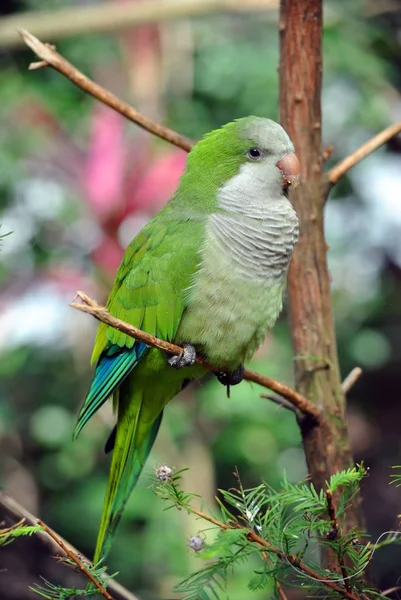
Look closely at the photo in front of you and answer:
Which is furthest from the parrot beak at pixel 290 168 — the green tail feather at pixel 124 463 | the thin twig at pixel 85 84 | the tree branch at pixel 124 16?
the tree branch at pixel 124 16

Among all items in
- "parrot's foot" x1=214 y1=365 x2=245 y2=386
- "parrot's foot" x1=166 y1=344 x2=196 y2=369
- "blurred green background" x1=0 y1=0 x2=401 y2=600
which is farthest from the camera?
"blurred green background" x1=0 y1=0 x2=401 y2=600

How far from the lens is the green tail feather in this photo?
5.41 ft

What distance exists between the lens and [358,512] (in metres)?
1.59

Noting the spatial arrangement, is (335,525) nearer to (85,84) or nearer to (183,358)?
(183,358)

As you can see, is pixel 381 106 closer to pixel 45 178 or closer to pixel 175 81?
pixel 175 81

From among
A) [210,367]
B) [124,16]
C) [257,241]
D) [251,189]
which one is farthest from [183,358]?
[124,16]

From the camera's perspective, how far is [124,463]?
174 cm

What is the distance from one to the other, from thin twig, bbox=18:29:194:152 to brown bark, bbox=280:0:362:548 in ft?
0.98

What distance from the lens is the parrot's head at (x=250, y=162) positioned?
65.7 inches

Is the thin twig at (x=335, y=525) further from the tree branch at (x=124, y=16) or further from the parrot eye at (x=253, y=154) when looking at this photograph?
the tree branch at (x=124, y=16)

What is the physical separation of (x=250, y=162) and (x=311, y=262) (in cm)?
27

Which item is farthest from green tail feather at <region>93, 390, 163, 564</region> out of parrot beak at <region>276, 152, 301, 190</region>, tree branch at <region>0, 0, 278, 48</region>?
tree branch at <region>0, 0, 278, 48</region>

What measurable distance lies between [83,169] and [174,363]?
4.98 feet

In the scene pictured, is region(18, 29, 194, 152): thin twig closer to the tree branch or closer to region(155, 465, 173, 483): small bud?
region(155, 465, 173, 483): small bud
